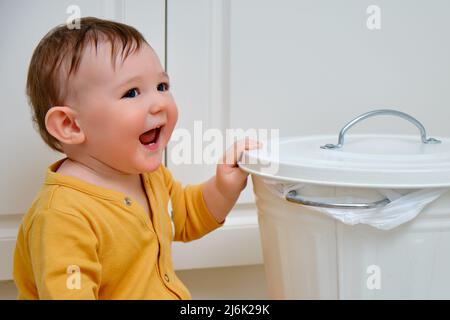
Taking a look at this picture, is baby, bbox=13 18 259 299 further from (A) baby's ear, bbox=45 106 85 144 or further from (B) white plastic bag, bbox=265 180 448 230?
(B) white plastic bag, bbox=265 180 448 230

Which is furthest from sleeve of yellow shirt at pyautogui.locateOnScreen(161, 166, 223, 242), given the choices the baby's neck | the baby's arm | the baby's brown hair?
the baby's brown hair

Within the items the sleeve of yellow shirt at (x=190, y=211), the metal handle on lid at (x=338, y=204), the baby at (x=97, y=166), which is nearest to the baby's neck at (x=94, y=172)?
the baby at (x=97, y=166)

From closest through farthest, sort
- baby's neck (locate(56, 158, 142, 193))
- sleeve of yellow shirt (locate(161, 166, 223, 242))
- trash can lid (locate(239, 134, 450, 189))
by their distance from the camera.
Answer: trash can lid (locate(239, 134, 450, 189))
baby's neck (locate(56, 158, 142, 193))
sleeve of yellow shirt (locate(161, 166, 223, 242))

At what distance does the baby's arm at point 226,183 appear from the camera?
0.73 metres

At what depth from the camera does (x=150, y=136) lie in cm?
70

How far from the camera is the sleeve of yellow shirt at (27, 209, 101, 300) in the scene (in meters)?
0.59

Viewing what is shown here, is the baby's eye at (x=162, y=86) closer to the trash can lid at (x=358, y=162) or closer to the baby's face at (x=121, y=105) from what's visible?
the baby's face at (x=121, y=105)

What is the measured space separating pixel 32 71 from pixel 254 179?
0.31 metres

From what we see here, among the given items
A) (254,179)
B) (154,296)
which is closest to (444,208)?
(254,179)

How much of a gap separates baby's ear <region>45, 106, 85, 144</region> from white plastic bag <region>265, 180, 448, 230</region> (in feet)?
0.98

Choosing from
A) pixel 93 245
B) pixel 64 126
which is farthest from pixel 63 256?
pixel 64 126

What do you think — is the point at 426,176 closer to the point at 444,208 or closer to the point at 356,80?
the point at 444,208

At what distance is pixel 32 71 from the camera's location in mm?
674

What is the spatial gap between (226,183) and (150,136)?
0.43 ft
